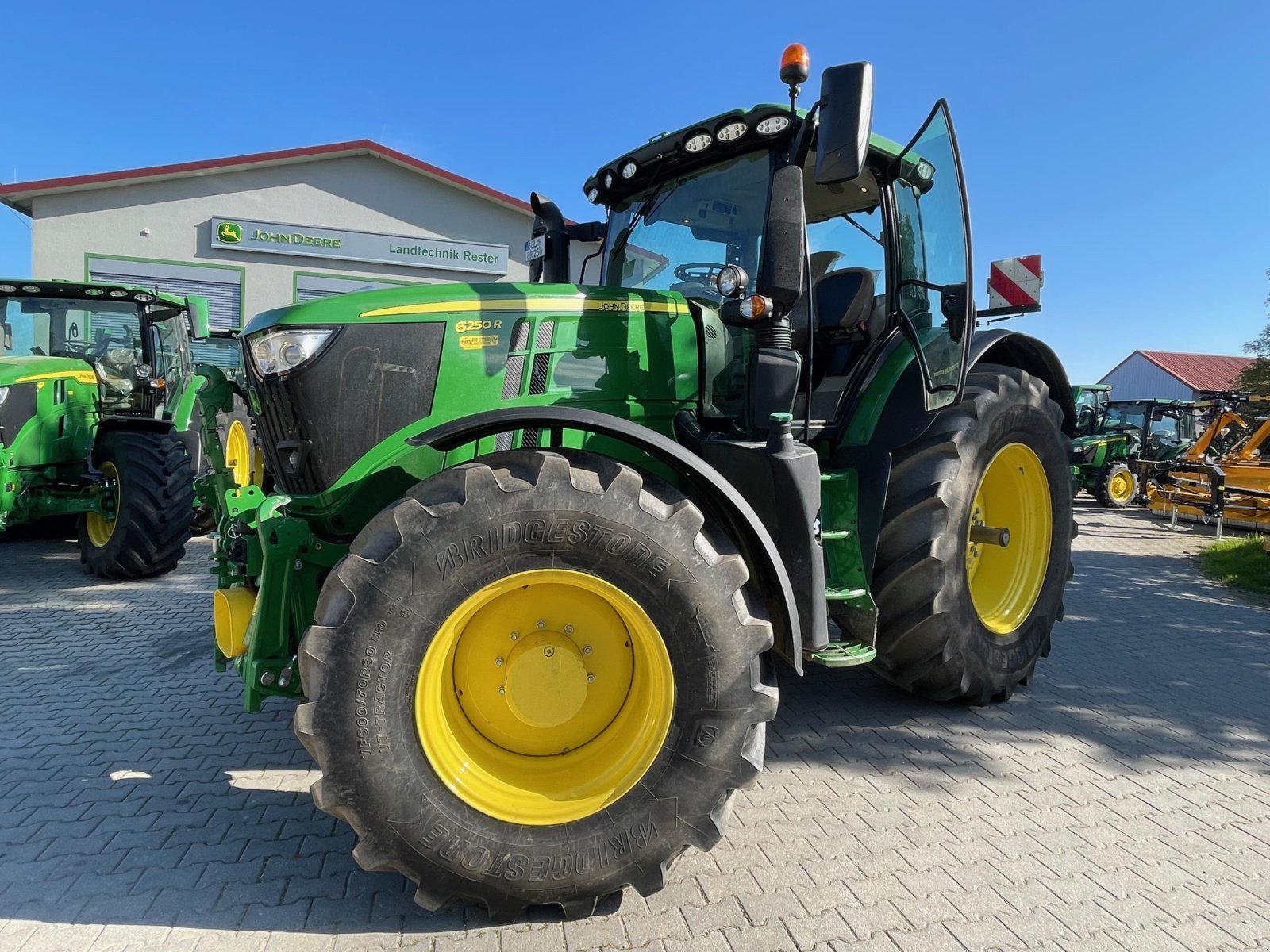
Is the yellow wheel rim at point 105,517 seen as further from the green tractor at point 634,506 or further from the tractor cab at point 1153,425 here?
the tractor cab at point 1153,425

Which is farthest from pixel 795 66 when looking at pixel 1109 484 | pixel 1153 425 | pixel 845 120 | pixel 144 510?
pixel 1153 425

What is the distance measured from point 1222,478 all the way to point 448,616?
1169 centimetres

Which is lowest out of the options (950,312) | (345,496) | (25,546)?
(25,546)

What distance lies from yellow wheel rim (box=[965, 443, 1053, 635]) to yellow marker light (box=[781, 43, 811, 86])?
2.21 metres

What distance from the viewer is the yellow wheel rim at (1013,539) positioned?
3.90 metres

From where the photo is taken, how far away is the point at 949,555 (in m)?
3.21

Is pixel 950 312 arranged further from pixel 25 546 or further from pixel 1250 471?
pixel 1250 471

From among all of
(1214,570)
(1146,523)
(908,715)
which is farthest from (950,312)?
(1146,523)

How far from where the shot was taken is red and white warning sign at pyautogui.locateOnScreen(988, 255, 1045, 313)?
22.1ft

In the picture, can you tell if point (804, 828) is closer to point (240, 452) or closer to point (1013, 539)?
point (1013, 539)

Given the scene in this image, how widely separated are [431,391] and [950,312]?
220 centimetres

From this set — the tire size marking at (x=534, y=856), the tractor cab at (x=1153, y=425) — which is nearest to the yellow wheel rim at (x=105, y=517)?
the tire size marking at (x=534, y=856)

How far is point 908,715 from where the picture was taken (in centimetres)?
366

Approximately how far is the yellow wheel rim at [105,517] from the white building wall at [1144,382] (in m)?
45.3
